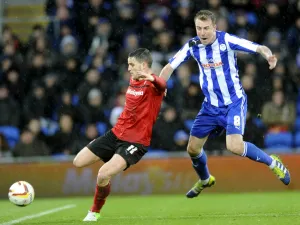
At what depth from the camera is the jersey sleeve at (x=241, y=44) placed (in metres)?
8.82

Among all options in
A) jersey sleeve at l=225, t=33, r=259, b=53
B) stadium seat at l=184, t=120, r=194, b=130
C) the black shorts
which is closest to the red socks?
the black shorts

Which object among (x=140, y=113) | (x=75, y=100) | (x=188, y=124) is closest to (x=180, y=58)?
(x=140, y=113)

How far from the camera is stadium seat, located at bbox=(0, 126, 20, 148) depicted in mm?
14766

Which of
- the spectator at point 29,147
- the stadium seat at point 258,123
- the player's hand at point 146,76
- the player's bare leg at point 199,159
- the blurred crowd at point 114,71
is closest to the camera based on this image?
the player's hand at point 146,76

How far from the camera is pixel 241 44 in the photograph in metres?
8.91

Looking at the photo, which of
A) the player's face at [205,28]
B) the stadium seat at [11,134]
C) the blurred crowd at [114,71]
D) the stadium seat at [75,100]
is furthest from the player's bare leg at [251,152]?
the stadium seat at [11,134]

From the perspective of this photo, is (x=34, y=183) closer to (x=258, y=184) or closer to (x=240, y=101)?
(x=258, y=184)

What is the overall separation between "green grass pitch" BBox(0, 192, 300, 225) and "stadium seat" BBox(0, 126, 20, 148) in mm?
1710

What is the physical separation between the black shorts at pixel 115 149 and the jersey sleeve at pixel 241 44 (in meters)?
1.60

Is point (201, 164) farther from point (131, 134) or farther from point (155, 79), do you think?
point (155, 79)

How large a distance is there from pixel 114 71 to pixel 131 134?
6546 millimetres

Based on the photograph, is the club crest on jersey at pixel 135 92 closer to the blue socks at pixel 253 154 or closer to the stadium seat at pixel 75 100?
the blue socks at pixel 253 154

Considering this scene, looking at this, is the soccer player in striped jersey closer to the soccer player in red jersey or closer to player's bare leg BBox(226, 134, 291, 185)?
player's bare leg BBox(226, 134, 291, 185)

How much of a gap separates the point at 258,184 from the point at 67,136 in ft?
11.9
